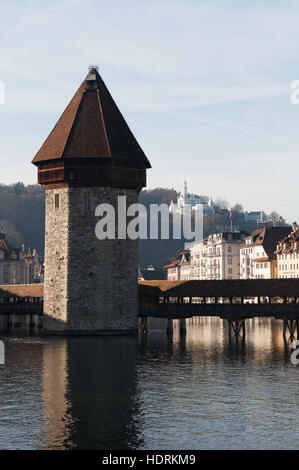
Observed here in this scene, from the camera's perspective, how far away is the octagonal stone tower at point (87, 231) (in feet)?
193

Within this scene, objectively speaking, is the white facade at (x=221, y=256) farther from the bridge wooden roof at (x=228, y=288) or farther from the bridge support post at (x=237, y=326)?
the bridge wooden roof at (x=228, y=288)

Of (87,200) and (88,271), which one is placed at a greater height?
(87,200)

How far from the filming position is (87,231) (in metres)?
59.0

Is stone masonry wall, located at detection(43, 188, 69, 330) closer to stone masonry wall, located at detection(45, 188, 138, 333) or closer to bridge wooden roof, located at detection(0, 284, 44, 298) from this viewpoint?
stone masonry wall, located at detection(45, 188, 138, 333)

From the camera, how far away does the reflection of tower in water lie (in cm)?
2288

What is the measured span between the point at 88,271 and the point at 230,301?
11841 millimetres

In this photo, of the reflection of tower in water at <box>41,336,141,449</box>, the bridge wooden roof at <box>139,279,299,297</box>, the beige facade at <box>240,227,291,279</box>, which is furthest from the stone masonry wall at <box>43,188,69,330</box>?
the beige facade at <box>240,227,291,279</box>

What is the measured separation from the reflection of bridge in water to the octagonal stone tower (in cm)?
407

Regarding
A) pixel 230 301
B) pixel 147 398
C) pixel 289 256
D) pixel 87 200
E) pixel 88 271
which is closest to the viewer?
pixel 147 398

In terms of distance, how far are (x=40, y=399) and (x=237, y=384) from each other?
8.28 metres

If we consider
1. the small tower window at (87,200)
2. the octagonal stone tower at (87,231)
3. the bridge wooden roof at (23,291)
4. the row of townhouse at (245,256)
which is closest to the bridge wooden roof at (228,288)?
the octagonal stone tower at (87,231)

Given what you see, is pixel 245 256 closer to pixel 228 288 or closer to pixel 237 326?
pixel 237 326

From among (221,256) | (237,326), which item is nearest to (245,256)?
(221,256)
